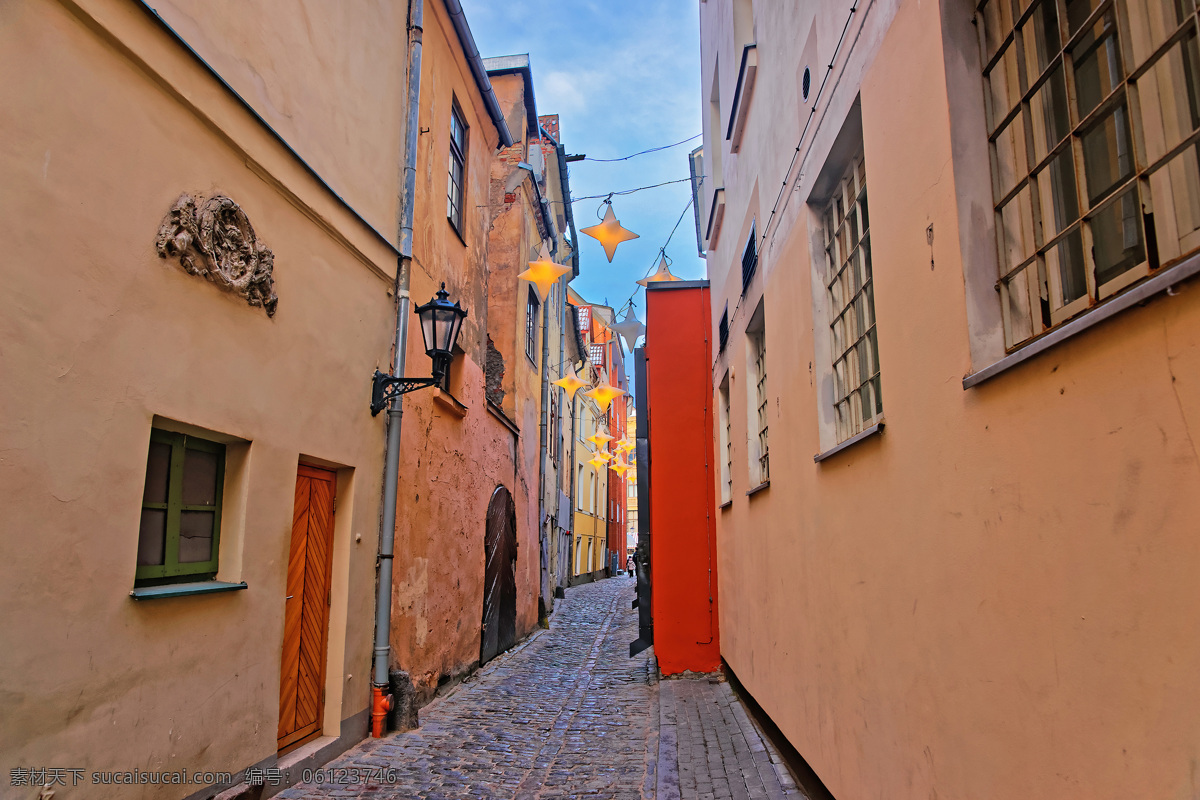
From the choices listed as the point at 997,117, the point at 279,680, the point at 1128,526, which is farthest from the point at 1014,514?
the point at 279,680

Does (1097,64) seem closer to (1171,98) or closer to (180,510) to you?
(1171,98)

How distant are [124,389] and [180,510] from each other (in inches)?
37.7

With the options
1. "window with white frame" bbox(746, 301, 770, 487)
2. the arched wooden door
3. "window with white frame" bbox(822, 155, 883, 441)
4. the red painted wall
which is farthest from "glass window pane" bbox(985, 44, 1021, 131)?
the arched wooden door

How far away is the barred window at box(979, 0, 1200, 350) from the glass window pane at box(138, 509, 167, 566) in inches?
168

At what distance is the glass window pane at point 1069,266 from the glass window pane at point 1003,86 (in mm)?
548

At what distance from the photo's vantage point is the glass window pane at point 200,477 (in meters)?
4.61

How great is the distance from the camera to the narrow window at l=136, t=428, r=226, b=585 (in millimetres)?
4273

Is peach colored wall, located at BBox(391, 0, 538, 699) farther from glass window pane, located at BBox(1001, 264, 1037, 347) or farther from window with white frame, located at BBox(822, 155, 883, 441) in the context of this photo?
glass window pane, located at BBox(1001, 264, 1037, 347)

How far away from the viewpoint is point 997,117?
2.47 m

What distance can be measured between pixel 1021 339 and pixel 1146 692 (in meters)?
1.09

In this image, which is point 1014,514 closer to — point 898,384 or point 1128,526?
point 1128,526

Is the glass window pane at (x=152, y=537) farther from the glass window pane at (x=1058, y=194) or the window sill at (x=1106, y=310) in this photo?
the glass window pane at (x=1058, y=194)

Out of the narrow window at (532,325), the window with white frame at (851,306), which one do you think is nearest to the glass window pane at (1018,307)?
the window with white frame at (851,306)

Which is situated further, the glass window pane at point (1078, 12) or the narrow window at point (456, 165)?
the narrow window at point (456, 165)
